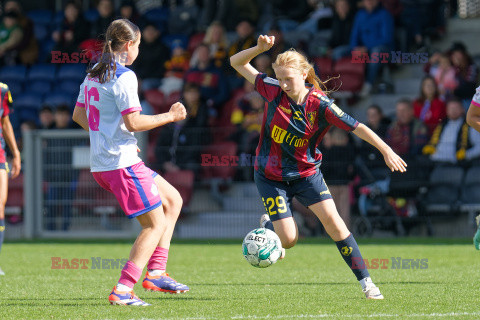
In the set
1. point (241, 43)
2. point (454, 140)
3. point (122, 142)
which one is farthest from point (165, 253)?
point (241, 43)

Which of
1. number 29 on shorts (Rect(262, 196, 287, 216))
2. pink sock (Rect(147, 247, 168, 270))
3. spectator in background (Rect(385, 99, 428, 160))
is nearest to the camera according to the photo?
number 29 on shorts (Rect(262, 196, 287, 216))

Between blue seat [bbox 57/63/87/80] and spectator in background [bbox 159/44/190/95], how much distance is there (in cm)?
187

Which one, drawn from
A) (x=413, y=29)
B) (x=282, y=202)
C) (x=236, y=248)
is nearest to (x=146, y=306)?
(x=282, y=202)

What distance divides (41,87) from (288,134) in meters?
11.8

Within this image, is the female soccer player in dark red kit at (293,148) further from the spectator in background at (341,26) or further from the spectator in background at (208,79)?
the spectator in background at (341,26)

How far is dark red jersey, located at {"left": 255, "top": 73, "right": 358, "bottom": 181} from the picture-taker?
6.99 metres

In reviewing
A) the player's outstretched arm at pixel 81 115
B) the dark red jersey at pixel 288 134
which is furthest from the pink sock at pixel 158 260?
the player's outstretched arm at pixel 81 115

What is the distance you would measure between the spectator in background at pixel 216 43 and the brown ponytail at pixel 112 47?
9.56m

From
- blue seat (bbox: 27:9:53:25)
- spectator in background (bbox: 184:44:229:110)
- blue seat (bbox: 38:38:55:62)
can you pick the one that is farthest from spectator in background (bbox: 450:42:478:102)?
blue seat (bbox: 27:9:53:25)

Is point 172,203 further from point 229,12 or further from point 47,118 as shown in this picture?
point 229,12

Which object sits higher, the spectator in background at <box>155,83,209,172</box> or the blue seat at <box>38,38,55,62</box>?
the blue seat at <box>38,38,55,62</box>

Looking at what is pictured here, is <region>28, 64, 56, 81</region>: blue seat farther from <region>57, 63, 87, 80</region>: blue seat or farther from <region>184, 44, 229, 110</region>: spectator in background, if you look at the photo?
<region>184, 44, 229, 110</region>: spectator in background

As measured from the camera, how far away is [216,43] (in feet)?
53.7

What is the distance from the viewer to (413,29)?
1588 cm
